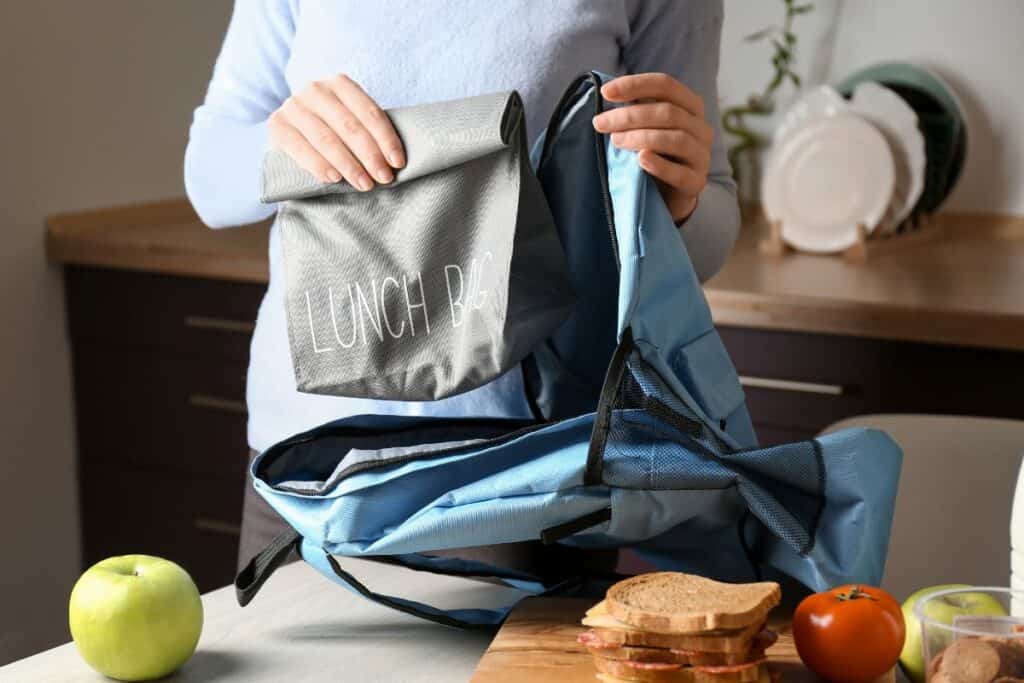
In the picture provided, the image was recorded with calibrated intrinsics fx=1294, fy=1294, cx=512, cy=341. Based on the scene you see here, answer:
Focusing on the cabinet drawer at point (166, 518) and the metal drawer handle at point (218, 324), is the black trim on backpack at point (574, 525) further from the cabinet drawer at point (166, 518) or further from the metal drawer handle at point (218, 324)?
the cabinet drawer at point (166, 518)

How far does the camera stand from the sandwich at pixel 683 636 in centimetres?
70

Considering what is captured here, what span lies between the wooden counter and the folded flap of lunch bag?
0.85 meters

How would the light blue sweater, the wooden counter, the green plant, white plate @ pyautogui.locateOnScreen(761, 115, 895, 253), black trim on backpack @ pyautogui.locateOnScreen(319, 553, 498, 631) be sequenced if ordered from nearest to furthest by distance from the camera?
black trim on backpack @ pyautogui.locateOnScreen(319, 553, 498, 631) → the light blue sweater → the wooden counter → white plate @ pyautogui.locateOnScreen(761, 115, 895, 253) → the green plant

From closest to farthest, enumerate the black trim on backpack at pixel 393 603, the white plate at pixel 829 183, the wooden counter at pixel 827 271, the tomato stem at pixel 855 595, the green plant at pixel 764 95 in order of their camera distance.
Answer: the tomato stem at pixel 855 595 < the black trim on backpack at pixel 393 603 < the wooden counter at pixel 827 271 < the white plate at pixel 829 183 < the green plant at pixel 764 95

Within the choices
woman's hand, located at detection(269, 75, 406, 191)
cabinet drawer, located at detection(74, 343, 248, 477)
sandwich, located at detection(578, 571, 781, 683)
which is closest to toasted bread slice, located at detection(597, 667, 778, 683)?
sandwich, located at detection(578, 571, 781, 683)

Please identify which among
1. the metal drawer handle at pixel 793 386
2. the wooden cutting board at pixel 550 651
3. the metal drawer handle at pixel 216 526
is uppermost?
the wooden cutting board at pixel 550 651

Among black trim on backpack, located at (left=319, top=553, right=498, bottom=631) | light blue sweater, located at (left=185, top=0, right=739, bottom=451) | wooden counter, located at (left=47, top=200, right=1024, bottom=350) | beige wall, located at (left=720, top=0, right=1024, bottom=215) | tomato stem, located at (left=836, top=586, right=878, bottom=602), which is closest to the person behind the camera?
tomato stem, located at (left=836, top=586, right=878, bottom=602)

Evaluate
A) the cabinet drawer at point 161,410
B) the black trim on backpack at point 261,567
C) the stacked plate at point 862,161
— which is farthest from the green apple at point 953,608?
the cabinet drawer at point 161,410

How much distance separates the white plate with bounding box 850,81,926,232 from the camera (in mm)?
2086

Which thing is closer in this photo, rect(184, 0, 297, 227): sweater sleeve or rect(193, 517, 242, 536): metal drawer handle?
rect(184, 0, 297, 227): sweater sleeve

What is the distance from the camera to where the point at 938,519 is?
1.07 m

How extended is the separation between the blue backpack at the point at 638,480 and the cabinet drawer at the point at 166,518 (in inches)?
54.9

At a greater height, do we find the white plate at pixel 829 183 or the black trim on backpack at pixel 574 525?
the white plate at pixel 829 183

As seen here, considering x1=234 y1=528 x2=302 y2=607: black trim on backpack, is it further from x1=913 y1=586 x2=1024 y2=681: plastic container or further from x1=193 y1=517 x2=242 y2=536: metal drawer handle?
x1=193 y1=517 x2=242 y2=536: metal drawer handle
